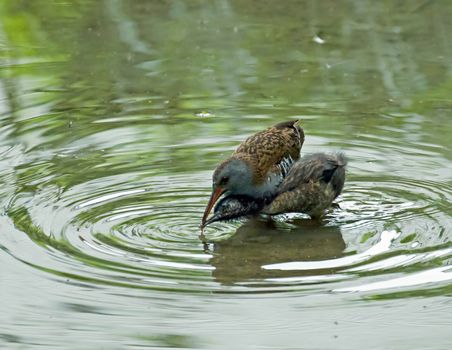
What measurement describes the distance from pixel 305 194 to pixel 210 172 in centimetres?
100

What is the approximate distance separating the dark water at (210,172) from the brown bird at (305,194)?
12 cm

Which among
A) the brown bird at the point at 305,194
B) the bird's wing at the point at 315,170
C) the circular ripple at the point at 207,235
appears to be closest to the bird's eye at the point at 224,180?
the brown bird at the point at 305,194

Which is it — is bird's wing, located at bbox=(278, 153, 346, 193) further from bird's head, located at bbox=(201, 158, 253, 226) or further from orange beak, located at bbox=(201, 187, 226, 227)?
orange beak, located at bbox=(201, 187, 226, 227)

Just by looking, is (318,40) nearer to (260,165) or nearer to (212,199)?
(260,165)

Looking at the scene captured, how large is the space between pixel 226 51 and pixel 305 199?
444 centimetres

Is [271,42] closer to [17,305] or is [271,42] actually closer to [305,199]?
[305,199]

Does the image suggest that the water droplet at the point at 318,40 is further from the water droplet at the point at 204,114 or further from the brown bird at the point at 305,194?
the brown bird at the point at 305,194

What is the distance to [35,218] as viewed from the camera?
29.8 feet

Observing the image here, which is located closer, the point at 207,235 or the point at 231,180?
the point at 207,235

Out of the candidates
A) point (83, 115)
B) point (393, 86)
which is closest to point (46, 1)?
point (83, 115)

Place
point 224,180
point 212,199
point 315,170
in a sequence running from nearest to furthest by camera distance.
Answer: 1. point 212,199
2. point 224,180
3. point 315,170

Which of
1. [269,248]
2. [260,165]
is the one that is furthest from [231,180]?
[269,248]

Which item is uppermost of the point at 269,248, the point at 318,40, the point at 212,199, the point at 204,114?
the point at 318,40

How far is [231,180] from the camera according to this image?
9.47 m
